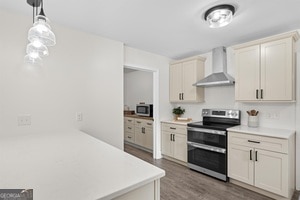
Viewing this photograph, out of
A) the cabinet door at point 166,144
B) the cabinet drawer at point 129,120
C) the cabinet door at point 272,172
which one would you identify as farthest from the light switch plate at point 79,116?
the cabinet door at point 272,172

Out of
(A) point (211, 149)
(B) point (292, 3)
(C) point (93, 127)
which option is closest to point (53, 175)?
(C) point (93, 127)

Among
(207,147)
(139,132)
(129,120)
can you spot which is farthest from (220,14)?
(129,120)

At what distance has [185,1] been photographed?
1.70 metres

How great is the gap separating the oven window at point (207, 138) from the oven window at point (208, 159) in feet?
0.48

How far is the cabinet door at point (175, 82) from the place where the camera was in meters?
3.69

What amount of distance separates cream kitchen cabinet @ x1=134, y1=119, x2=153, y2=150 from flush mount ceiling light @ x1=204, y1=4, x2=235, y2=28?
110 inches

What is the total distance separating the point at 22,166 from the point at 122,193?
2.19 ft

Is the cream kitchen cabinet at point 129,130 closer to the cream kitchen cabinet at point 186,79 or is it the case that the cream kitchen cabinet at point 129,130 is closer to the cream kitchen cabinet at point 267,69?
the cream kitchen cabinet at point 186,79

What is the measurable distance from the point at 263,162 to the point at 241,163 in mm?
297

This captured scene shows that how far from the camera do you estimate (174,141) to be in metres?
3.45

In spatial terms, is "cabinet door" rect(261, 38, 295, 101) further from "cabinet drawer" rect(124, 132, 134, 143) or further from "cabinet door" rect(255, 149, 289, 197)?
"cabinet drawer" rect(124, 132, 134, 143)

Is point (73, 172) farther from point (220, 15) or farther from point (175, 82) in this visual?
point (175, 82)

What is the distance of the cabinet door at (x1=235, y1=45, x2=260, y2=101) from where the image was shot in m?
2.47

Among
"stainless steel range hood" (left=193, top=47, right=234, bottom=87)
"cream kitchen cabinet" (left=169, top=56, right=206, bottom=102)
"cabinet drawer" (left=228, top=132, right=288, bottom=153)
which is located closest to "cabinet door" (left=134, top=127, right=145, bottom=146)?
"cream kitchen cabinet" (left=169, top=56, right=206, bottom=102)
